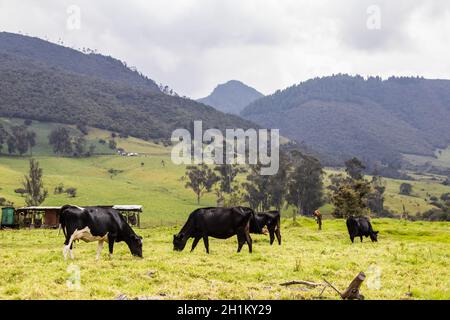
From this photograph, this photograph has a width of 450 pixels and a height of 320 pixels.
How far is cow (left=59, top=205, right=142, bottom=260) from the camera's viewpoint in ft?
66.3

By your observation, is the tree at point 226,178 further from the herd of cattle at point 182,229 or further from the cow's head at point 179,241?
the cow's head at point 179,241

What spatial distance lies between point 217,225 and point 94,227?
Result: 6.37 meters

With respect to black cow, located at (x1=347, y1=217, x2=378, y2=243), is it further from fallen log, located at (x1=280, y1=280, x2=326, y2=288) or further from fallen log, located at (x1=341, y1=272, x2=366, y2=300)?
fallen log, located at (x1=341, y1=272, x2=366, y2=300)

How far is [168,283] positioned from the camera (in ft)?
47.9

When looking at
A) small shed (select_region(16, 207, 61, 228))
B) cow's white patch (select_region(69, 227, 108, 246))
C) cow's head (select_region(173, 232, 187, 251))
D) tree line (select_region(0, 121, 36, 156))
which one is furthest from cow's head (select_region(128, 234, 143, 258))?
tree line (select_region(0, 121, 36, 156))

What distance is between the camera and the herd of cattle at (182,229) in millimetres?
20312

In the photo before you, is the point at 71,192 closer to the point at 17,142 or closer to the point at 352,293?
the point at 17,142

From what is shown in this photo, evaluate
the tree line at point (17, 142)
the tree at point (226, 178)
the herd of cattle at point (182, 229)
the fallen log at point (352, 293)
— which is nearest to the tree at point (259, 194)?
the tree at point (226, 178)

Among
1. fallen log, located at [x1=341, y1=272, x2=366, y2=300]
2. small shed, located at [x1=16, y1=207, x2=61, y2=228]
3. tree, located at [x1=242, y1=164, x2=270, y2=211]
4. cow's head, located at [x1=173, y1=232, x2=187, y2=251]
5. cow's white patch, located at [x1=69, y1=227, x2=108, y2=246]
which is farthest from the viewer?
tree, located at [x1=242, y1=164, x2=270, y2=211]

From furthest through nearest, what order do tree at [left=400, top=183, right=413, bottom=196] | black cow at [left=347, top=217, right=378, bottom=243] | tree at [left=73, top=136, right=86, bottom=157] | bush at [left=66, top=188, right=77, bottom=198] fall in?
1. tree at [left=400, top=183, right=413, bottom=196]
2. tree at [left=73, top=136, right=86, bottom=157]
3. bush at [left=66, top=188, right=77, bottom=198]
4. black cow at [left=347, top=217, right=378, bottom=243]

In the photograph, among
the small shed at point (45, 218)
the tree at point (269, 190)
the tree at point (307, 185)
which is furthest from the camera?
the tree at point (269, 190)

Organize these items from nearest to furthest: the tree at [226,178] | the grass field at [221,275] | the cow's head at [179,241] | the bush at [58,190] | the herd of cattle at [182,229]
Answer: the grass field at [221,275] < the herd of cattle at [182,229] < the cow's head at [179,241] < the bush at [58,190] < the tree at [226,178]
